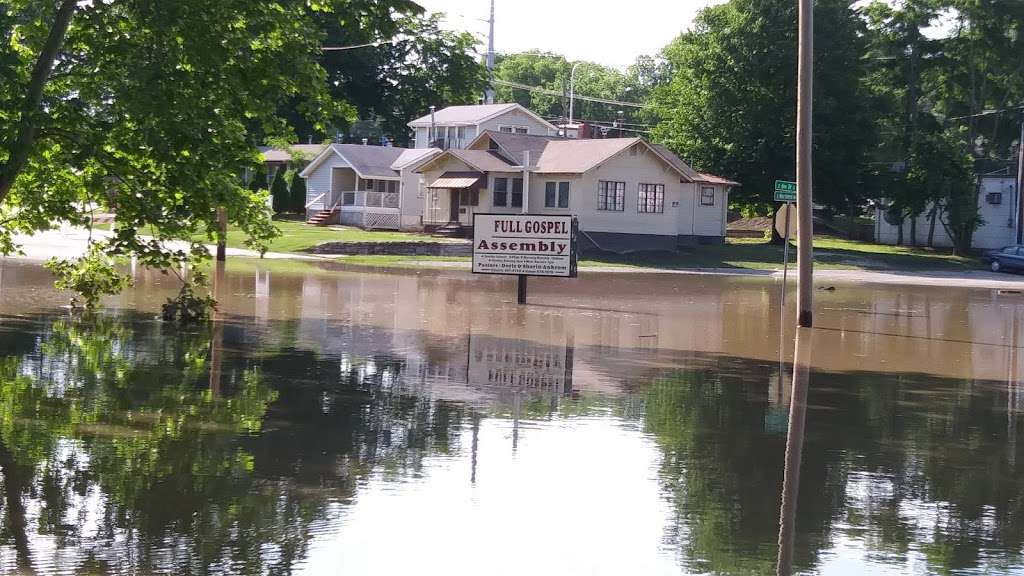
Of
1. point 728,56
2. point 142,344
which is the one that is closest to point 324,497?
point 142,344

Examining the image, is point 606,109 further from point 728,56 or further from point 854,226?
point 728,56

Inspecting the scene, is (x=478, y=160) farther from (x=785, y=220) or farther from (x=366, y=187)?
(x=785, y=220)

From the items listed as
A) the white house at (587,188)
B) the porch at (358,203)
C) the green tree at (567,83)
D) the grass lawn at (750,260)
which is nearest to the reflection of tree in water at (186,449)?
the grass lawn at (750,260)

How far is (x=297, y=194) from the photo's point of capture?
75000mm

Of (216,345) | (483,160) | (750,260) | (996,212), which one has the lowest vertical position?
(216,345)

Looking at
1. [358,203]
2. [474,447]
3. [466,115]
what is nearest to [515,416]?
[474,447]

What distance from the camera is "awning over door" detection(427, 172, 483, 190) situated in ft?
192

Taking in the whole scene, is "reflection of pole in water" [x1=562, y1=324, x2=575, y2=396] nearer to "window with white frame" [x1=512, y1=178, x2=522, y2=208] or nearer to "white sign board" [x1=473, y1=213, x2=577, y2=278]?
"white sign board" [x1=473, y1=213, x2=577, y2=278]

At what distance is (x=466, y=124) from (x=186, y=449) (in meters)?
63.3

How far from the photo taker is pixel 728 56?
62.3 metres

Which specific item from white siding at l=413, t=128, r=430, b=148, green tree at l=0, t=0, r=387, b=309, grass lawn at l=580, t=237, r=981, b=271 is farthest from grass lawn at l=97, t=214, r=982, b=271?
green tree at l=0, t=0, r=387, b=309

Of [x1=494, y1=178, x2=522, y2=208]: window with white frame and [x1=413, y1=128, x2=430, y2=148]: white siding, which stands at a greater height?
[x1=413, y1=128, x2=430, y2=148]: white siding

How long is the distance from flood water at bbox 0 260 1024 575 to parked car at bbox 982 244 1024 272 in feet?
120

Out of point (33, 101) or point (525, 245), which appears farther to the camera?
point (525, 245)
